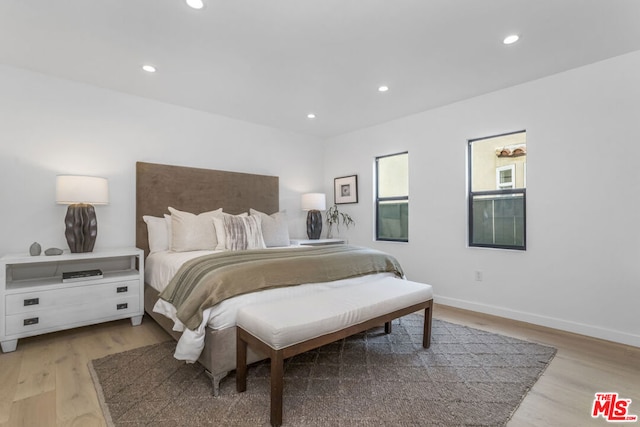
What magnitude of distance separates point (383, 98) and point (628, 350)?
3195 mm

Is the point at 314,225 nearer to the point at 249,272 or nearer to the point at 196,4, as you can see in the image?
the point at 249,272

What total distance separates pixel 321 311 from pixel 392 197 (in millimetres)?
2952

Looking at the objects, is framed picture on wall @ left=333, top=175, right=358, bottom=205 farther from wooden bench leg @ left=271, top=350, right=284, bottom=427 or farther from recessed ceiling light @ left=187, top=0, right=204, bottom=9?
wooden bench leg @ left=271, top=350, right=284, bottom=427

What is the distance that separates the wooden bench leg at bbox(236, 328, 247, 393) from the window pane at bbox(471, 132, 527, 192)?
3.06 metres

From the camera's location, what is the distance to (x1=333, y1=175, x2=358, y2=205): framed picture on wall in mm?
4887

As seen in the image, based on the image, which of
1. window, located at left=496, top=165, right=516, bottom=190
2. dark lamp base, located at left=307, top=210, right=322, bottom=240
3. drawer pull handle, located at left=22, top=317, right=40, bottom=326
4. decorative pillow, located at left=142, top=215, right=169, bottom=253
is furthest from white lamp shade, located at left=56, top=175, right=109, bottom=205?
window, located at left=496, top=165, right=516, bottom=190

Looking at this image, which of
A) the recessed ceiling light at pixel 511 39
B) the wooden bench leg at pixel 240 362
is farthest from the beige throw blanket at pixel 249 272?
the recessed ceiling light at pixel 511 39

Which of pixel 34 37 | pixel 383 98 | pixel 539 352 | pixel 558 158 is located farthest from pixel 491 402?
pixel 34 37

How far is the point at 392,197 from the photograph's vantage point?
449 centimetres

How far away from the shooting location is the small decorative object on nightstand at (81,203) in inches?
109

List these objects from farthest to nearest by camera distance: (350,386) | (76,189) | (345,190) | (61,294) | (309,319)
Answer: (345,190) → (76,189) → (61,294) → (350,386) → (309,319)

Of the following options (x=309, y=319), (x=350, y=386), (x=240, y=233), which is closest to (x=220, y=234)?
(x=240, y=233)

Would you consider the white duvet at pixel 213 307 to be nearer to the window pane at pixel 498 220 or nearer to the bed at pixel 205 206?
the bed at pixel 205 206

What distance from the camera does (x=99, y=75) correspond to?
3.00 m
